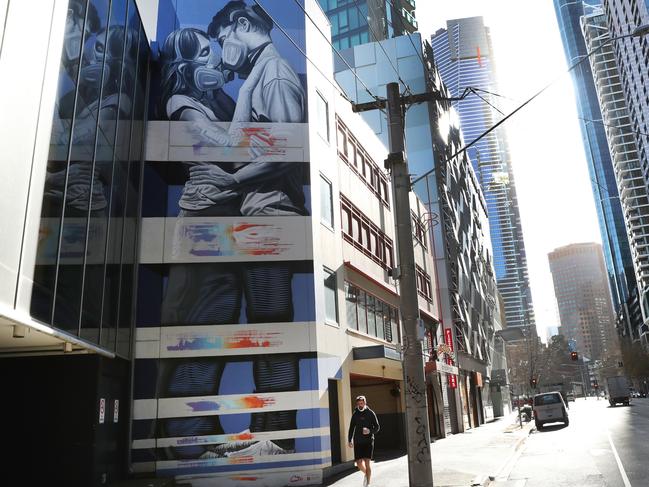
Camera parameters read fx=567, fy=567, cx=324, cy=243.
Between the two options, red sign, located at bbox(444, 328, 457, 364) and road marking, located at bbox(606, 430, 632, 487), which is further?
red sign, located at bbox(444, 328, 457, 364)

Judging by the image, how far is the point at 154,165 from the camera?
51.0ft

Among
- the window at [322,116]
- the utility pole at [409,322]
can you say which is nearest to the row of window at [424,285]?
the window at [322,116]

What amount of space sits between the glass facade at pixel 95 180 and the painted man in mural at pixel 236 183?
4.20 ft

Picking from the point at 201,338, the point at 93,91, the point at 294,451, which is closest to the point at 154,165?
the point at 93,91

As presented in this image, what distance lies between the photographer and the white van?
30672mm

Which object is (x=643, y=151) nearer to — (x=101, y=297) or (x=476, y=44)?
(x=476, y=44)

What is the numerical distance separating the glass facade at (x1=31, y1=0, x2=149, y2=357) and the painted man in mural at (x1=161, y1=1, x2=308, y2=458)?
1.28 m

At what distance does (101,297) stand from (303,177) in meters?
6.47

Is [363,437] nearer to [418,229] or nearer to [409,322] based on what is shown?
[409,322]

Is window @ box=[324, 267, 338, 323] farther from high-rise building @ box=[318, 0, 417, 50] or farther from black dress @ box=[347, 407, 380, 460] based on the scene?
high-rise building @ box=[318, 0, 417, 50]

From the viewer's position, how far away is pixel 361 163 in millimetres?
22812

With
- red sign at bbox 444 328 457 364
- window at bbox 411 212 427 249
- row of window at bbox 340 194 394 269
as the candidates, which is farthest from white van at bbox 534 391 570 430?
row of window at bbox 340 194 394 269

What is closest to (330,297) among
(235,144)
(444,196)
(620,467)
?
(235,144)

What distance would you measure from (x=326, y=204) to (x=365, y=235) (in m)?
4.72
